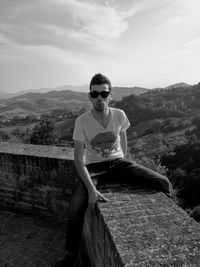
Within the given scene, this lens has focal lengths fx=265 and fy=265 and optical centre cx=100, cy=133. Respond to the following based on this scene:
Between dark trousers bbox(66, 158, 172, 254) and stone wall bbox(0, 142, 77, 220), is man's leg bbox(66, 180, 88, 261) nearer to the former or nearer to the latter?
dark trousers bbox(66, 158, 172, 254)

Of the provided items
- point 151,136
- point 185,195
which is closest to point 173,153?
point 185,195

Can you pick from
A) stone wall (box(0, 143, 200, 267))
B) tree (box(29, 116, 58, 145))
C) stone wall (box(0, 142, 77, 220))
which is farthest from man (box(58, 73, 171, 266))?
tree (box(29, 116, 58, 145))

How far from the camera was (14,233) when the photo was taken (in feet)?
11.7

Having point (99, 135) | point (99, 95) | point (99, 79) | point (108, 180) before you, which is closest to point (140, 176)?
point (108, 180)

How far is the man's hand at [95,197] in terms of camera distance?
A: 2.35 meters

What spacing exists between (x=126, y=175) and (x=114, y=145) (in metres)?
0.33

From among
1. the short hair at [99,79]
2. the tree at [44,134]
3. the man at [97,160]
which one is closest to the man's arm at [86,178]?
the man at [97,160]

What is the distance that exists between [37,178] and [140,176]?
6.06 feet

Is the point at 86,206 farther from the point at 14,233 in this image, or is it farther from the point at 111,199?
the point at 14,233

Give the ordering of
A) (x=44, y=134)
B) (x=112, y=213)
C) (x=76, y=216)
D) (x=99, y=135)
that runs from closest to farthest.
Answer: (x=112, y=213), (x=76, y=216), (x=99, y=135), (x=44, y=134)

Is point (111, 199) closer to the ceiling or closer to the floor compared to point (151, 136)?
closer to the ceiling

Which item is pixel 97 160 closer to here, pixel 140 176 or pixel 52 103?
pixel 140 176

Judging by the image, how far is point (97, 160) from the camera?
2.75 m

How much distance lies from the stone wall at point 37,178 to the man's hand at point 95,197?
1.25 m
